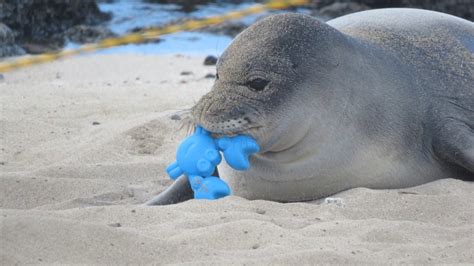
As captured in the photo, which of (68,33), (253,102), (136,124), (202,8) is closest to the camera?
(253,102)

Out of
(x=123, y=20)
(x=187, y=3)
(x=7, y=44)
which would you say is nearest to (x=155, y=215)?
(x=7, y=44)

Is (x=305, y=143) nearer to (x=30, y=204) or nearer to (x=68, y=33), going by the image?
(x=30, y=204)

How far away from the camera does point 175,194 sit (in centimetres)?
541

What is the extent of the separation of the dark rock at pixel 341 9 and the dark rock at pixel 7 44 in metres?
4.52

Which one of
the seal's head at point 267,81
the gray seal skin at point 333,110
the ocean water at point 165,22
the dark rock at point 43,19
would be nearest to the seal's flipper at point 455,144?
the gray seal skin at point 333,110

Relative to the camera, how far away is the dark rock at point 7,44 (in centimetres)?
1143

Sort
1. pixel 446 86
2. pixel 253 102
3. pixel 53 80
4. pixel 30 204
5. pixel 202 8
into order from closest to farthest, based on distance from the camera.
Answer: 1. pixel 253 102
2. pixel 30 204
3. pixel 446 86
4. pixel 53 80
5. pixel 202 8

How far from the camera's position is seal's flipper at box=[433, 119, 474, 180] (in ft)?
17.2

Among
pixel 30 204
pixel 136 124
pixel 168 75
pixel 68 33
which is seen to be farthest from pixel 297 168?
pixel 68 33

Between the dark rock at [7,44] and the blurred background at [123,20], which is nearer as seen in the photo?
the dark rock at [7,44]

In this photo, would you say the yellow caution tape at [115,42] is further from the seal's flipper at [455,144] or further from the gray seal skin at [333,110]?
the seal's flipper at [455,144]

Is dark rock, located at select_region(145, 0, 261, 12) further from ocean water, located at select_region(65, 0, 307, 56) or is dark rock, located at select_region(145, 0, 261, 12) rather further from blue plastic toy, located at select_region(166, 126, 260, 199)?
blue plastic toy, located at select_region(166, 126, 260, 199)

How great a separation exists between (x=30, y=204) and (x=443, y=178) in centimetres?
223

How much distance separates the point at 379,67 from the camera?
5344 millimetres
